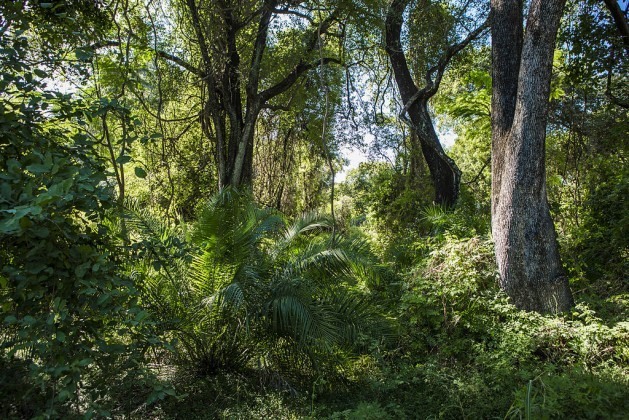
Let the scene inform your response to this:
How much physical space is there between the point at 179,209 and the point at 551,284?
10322 mm

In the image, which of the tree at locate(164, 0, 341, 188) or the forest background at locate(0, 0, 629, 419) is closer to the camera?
the forest background at locate(0, 0, 629, 419)

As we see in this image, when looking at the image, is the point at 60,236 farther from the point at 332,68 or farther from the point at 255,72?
the point at 332,68

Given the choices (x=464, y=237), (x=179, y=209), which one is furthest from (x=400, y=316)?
(x=179, y=209)

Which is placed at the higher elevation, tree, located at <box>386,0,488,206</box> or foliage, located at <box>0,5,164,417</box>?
tree, located at <box>386,0,488,206</box>

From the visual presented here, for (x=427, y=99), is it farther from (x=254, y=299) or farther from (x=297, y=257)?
(x=254, y=299)

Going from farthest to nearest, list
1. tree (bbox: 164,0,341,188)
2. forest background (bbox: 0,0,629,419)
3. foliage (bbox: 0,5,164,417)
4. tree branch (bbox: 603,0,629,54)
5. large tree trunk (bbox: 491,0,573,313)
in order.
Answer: tree (bbox: 164,0,341,188), tree branch (bbox: 603,0,629,54), large tree trunk (bbox: 491,0,573,313), forest background (bbox: 0,0,629,419), foliage (bbox: 0,5,164,417)

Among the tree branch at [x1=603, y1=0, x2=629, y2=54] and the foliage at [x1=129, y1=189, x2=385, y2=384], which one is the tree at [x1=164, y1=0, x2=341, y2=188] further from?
the tree branch at [x1=603, y1=0, x2=629, y2=54]

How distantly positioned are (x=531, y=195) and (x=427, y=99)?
4.09 meters

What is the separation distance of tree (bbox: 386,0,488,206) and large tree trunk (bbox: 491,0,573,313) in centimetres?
293

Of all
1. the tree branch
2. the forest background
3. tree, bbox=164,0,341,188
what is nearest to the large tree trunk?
the forest background

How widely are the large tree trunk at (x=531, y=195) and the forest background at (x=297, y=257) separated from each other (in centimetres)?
2

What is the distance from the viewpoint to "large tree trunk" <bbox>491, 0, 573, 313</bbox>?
5996 millimetres

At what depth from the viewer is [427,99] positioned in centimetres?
973

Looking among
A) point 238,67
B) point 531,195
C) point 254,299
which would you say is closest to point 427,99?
point 238,67
